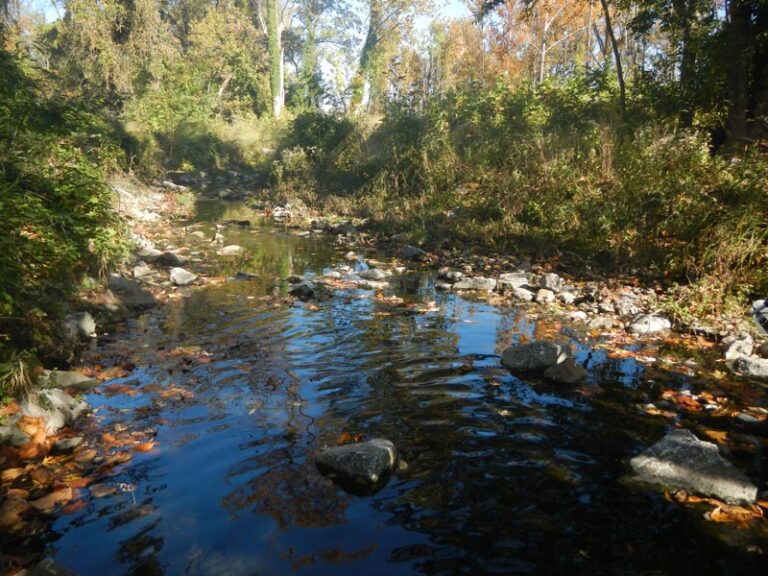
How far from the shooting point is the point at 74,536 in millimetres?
3143

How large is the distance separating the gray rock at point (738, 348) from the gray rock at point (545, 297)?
263 cm

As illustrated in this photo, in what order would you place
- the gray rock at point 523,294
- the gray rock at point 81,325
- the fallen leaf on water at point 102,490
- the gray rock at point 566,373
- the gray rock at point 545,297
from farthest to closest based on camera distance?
the gray rock at point 523,294 < the gray rock at point 545,297 < the gray rock at point 81,325 < the gray rock at point 566,373 < the fallen leaf on water at point 102,490

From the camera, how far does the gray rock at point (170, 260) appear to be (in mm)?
10664

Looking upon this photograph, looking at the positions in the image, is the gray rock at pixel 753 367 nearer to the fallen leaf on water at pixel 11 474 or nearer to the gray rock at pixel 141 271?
the fallen leaf on water at pixel 11 474

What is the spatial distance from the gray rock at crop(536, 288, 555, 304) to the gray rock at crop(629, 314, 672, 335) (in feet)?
4.87

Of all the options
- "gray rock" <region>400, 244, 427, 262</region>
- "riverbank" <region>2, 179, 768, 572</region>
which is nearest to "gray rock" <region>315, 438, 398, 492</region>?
"riverbank" <region>2, 179, 768, 572</region>

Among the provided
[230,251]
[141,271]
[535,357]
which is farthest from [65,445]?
[230,251]

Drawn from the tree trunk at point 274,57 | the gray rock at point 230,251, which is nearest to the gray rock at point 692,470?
the gray rock at point 230,251

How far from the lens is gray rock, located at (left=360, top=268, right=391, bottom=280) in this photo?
10242 mm

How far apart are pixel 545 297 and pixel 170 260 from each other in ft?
23.4

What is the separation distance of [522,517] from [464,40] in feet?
124

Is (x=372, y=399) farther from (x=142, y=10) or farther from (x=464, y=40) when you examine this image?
(x=464, y=40)

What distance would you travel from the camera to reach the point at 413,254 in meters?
12.2

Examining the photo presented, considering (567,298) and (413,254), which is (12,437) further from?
(413,254)
